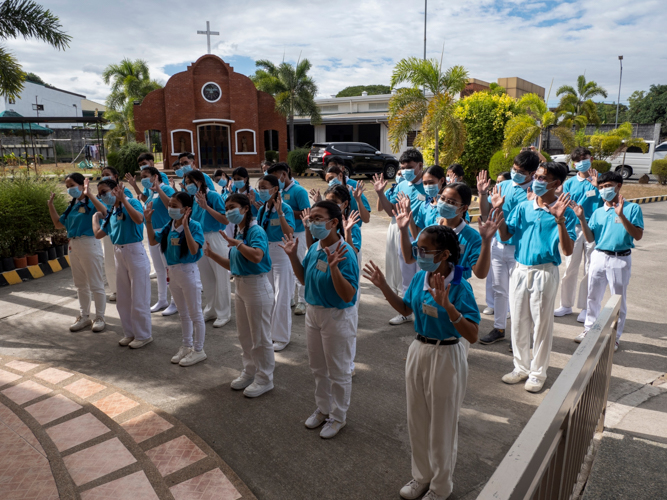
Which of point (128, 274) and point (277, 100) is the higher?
point (277, 100)

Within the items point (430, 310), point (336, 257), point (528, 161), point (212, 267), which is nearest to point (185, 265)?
point (212, 267)

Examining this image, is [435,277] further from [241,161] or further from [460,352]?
[241,161]

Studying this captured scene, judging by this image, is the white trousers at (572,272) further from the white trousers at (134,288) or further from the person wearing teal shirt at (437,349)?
the white trousers at (134,288)

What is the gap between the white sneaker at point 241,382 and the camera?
15.4ft

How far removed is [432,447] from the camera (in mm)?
2988

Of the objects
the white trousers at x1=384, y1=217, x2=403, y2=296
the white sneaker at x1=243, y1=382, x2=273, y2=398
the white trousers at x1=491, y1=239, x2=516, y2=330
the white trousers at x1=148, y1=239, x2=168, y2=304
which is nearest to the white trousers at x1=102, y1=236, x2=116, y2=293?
the white trousers at x1=148, y1=239, x2=168, y2=304

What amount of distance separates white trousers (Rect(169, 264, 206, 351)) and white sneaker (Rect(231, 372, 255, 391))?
0.84 meters

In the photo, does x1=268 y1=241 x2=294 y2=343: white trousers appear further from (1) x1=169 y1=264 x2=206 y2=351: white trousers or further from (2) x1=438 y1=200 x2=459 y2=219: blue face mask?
(2) x1=438 y1=200 x2=459 y2=219: blue face mask

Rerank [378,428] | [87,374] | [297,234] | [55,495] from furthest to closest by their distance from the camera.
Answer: [297,234] → [87,374] → [378,428] → [55,495]

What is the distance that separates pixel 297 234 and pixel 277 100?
80.8ft

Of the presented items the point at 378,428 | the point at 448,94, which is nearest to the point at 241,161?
the point at 448,94

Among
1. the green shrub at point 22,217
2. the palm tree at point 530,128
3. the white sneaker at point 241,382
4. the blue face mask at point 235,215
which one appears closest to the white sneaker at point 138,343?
the white sneaker at point 241,382

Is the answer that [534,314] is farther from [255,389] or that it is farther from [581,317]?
[255,389]

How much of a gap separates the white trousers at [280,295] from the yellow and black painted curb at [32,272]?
5.47 metres
